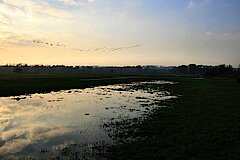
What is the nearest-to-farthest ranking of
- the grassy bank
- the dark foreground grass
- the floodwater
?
the dark foreground grass → the floodwater → the grassy bank

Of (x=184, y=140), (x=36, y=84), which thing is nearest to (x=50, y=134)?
(x=184, y=140)

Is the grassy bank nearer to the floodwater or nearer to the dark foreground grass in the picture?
the floodwater

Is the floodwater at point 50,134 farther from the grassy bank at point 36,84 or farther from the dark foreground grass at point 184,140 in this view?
the grassy bank at point 36,84

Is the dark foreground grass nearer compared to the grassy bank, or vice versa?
the dark foreground grass

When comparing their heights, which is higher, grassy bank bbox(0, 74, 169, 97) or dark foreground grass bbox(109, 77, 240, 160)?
dark foreground grass bbox(109, 77, 240, 160)

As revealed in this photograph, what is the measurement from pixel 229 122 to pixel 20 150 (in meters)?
12.5

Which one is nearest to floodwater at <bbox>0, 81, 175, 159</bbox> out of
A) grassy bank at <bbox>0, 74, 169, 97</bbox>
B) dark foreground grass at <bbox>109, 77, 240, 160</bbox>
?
dark foreground grass at <bbox>109, 77, 240, 160</bbox>

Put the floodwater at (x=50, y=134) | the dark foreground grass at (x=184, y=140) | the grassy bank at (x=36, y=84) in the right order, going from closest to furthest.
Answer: the dark foreground grass at (x=184, y=140)
the floodwater at (x=50, y=134)
the grassy bank at (x=36, y=84)

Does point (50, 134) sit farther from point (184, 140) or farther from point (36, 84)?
point (36, 84)

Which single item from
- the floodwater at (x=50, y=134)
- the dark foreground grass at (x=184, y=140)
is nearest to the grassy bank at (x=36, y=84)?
the floodwater at (x=50, y=134)

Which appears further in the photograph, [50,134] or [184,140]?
[50,134]

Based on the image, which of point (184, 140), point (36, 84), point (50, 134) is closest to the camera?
point (184, 140)

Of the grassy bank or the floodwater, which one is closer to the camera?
the floodwater

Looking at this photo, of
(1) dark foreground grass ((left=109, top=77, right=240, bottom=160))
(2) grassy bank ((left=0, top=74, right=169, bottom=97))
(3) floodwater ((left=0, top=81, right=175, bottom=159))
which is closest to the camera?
(1) dark foreground grass ((left=109, top=77, right=240, bottom=160))
